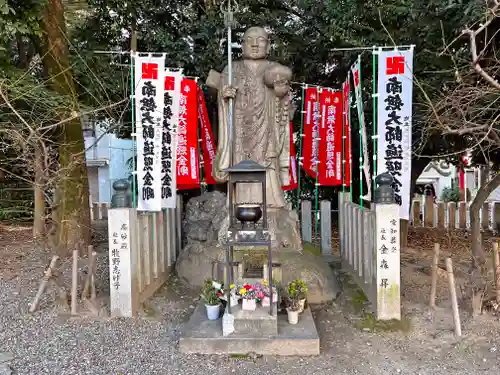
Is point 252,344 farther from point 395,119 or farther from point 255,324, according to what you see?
point 395,119

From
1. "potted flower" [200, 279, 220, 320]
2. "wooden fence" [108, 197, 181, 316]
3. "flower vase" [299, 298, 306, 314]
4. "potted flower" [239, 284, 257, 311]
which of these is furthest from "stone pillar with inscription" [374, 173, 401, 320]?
"wooden fence" [108, 197, 181, 316]

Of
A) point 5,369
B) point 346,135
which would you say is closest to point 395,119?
point 346,135

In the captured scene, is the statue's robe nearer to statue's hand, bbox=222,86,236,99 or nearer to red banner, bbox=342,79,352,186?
statue's hand, bbox=222,86,236,99

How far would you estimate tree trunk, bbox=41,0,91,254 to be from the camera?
7742mm

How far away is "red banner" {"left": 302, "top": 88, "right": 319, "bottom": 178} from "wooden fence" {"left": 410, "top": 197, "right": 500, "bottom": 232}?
24.3 ft

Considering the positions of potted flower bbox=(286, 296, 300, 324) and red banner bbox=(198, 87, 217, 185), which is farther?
red banner bbox=(198, 87, 217, 185)

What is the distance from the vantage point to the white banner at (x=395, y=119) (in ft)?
20.7

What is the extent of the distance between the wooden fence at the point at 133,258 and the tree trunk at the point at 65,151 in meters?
2.25

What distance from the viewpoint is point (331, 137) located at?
8.95 m

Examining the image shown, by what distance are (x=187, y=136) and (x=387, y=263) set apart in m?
4.20

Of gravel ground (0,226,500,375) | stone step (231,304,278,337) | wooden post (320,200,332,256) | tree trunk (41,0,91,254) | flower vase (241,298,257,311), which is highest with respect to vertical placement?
tree trunk (41,0,91,254)

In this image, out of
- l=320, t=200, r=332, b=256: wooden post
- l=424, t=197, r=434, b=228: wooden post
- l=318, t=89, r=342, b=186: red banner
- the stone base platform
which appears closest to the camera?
the stone base platform

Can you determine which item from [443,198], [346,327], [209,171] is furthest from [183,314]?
[443,198]

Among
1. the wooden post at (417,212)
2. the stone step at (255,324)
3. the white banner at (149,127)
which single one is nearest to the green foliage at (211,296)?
the stone step at (255,324)
